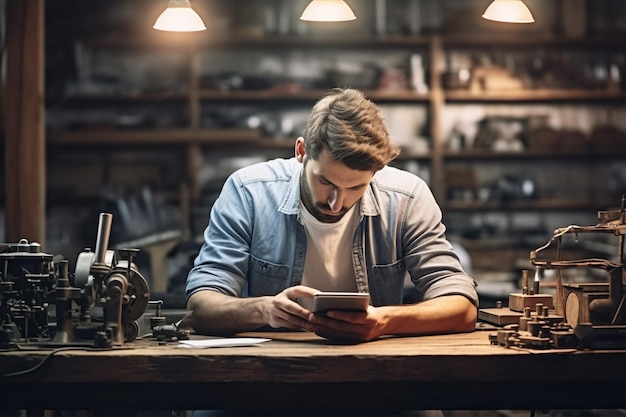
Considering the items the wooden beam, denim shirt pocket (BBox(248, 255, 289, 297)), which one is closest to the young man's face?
denim shirt pocket (BBox(248, 255, 289, 297))

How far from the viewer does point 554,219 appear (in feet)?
28.8

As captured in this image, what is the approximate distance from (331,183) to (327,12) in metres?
0.89

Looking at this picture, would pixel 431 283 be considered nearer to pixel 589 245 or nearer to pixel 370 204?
pixel 370 204

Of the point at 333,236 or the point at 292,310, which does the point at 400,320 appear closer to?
the point at 292,310

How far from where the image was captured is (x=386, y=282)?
11.2 ft

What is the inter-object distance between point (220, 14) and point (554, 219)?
10.9 ft

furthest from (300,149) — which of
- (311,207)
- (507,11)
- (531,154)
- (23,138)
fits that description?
(531,154)

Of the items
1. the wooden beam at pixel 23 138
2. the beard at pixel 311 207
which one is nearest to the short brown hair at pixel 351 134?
the beard at pixel 311 207

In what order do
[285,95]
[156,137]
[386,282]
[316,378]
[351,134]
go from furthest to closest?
1. [285,95]
2. [156,137]
3. [386,282]
4. [351,134]
5. [316,378]

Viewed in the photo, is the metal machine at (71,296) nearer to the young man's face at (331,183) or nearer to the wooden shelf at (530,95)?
the young man's face at (331,183)

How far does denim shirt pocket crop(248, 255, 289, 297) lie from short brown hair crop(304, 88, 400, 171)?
1.36ft

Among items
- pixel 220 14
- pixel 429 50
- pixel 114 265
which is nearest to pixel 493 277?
pixel 429 50

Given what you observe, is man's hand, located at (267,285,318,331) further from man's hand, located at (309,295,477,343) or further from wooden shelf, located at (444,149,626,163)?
wooden shelf, located at (444,149,626,163)

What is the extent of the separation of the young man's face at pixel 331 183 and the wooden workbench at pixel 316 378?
55cm
